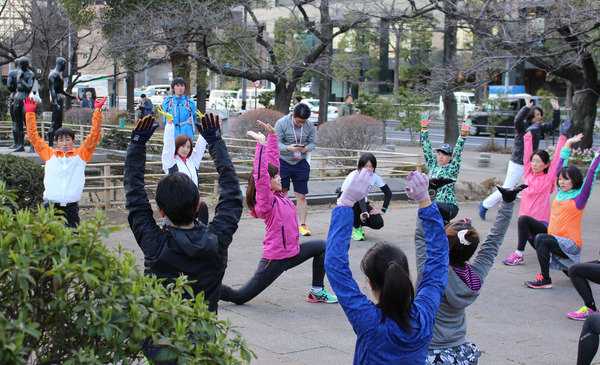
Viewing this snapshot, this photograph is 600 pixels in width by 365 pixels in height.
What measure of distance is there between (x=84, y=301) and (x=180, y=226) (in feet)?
3.39

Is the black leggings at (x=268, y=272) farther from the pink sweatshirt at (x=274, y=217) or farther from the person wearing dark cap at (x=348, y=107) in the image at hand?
the person wearing dark cap at (x=348, y=107)

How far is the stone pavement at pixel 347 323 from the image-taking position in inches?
191

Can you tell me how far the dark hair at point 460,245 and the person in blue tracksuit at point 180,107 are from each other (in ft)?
19.6

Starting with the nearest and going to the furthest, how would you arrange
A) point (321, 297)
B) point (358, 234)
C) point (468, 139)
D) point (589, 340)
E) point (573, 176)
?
point (589, 340) → point (321, 297) → point (573, 176) → point (358, 234) → point (468, 139)

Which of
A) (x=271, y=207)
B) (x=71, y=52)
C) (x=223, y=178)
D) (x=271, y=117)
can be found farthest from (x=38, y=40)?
(x=223, y=178)

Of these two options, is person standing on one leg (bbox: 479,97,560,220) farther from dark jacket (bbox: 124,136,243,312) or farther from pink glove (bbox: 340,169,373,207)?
pink glove (bbox: 340,169,373,207)

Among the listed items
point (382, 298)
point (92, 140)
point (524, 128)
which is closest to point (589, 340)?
point (382, 298)

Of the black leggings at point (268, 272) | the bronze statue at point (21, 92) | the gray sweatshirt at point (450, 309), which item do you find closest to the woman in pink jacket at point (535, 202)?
the black leggings at point (268, 272)

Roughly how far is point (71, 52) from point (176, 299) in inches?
1266

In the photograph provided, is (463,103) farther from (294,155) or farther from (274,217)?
(274,217)

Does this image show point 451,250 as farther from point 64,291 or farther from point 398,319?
point 64,291

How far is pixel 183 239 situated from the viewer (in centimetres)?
301

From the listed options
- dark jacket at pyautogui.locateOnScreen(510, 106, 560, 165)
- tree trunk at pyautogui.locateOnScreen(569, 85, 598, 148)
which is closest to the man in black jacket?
dark jacket at pyautogui.locateOnScreen(510, 106, 560, 165)

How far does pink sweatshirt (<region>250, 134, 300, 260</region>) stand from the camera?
5613 millimetres
